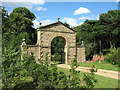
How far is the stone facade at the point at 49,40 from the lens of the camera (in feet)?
48.9

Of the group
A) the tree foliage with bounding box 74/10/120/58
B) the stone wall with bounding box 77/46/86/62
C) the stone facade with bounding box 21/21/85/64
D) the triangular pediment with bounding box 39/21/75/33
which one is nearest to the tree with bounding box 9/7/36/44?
the stone facade with bounding box 21/21/85/64

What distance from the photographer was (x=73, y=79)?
5184mm

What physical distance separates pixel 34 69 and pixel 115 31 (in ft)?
57.9

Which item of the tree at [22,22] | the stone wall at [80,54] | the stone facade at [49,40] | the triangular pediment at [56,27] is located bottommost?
the stone wall at [80,54]

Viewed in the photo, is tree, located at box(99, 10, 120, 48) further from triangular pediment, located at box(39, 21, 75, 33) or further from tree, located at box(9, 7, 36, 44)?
tree, located at box(9, 7, 36, 44)

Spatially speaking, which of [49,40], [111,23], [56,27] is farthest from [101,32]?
[49,40]

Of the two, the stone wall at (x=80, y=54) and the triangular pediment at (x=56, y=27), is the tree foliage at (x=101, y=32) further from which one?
the triangular pediment at (x=56, y=27)

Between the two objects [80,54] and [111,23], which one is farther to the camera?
[111,23]

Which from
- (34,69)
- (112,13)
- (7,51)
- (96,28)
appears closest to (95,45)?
(96,28)

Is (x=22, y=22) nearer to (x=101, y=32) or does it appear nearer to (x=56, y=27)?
(x=56, y=27)

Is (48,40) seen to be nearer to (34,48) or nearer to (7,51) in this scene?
(34,48)

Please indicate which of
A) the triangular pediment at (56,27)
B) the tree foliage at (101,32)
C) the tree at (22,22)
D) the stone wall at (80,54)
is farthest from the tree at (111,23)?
the tree at (22,22)

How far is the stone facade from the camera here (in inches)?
587

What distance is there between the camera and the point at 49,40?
1572 cm
